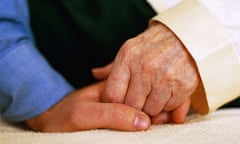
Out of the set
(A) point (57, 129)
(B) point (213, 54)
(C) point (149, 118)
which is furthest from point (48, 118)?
(B) point (213, 54)

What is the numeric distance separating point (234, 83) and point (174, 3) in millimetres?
167

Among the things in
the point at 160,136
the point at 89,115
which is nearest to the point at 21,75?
the point at 89,115

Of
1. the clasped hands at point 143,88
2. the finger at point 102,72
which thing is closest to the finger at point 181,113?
the clasped hands at point 143,88

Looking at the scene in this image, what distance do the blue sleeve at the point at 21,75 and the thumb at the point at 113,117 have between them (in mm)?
87

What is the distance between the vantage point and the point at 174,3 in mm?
747

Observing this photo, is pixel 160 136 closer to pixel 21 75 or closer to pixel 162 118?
pixel 162 118

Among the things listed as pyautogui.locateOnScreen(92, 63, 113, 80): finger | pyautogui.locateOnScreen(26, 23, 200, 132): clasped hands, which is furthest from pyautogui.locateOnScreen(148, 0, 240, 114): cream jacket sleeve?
pyautogui.locateOnScreen(92, 63, 113, 80): finger

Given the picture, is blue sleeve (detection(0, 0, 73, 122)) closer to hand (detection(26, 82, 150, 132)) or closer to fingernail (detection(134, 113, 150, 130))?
hand (detection(26, 82, 150, 132))

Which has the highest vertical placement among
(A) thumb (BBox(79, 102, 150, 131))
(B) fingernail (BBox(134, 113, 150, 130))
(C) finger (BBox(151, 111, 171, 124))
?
(A) thumb (BBox(79, 102, 150, 131))

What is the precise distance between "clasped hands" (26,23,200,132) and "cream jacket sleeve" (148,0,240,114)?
0.05 ft

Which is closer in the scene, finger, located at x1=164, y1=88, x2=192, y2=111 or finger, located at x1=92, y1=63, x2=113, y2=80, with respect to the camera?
finger, located at x1=164, y1=88, x2=192, y2=111

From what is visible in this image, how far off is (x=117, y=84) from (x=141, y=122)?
0.06 metres

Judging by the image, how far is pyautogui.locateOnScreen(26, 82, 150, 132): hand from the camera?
633mm

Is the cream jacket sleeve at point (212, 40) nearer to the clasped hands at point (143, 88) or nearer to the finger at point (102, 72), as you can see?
the clasped hands at point (143, 88)
